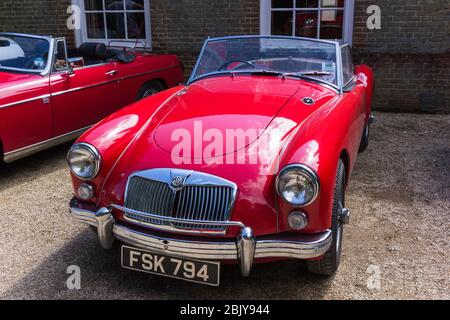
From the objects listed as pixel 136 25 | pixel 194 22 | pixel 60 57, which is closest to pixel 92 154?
→ pixel 60 57

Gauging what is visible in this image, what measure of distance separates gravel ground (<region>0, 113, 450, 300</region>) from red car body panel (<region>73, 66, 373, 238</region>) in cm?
48

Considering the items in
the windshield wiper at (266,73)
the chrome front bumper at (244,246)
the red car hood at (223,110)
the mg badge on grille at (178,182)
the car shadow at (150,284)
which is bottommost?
the car shadow at (150,284)

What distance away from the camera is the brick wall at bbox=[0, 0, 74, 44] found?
8.41 m

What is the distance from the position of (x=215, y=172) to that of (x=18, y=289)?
4.56 feet

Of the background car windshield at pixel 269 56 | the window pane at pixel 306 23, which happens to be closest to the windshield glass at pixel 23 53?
the background car windshield at pixel 269 56

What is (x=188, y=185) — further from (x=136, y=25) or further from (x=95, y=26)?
(x=95, y=26)

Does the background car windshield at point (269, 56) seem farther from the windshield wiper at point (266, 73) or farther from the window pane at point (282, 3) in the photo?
the window pane at point (282, 3)

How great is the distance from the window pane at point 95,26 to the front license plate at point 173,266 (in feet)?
22.1

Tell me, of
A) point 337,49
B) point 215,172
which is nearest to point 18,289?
point 215,172

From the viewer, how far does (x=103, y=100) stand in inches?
212

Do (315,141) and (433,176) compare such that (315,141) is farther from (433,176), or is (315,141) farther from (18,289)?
(433,176)

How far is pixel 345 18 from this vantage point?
279 inches

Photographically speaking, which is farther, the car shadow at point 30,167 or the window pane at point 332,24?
the window pane at point 332,24

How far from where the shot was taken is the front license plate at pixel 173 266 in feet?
8.05
